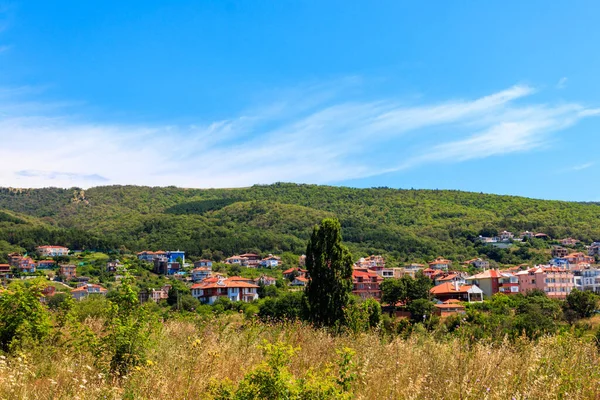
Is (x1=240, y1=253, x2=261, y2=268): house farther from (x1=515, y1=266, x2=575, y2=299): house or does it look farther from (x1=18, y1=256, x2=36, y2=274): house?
(x1=515, y1=266, x2=575, y2=299): house

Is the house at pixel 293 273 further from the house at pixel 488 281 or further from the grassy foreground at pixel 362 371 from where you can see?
the grassy foreground at pixel 362 371

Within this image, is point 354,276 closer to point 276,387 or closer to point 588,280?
point 588,280

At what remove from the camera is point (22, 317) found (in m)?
5.90

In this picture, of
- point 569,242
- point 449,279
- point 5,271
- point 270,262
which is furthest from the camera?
point 569,242

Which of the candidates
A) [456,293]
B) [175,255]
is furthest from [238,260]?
[456,293]

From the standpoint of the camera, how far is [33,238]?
98.9 metres

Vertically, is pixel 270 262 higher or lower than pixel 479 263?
higher

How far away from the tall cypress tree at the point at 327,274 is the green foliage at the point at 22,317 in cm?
1071

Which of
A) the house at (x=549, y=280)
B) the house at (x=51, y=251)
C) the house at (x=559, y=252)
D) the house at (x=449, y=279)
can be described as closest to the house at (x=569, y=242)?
the house at (x=559, y=252)

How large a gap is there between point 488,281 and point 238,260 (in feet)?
154

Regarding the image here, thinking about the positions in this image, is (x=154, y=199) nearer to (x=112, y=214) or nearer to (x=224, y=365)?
(x=112, y=214)

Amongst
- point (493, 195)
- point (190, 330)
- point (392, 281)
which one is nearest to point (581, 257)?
point (392, 281)

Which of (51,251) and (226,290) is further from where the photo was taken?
(51,251)

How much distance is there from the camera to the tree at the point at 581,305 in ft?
133
